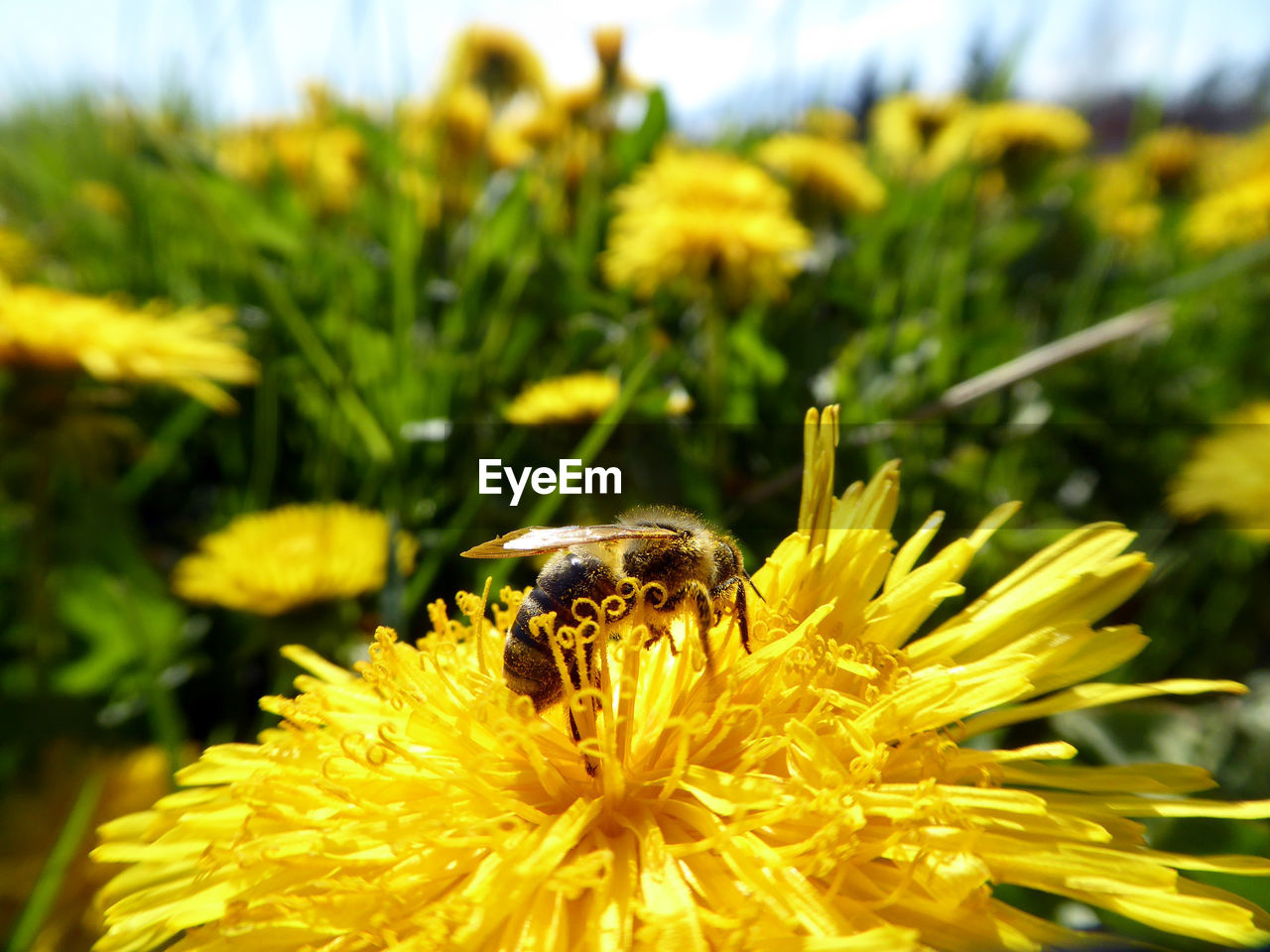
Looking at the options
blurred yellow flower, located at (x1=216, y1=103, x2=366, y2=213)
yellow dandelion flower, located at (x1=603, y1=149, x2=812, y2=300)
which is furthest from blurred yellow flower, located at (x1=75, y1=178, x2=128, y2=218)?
yellow dandelion flower, located at (x1=603, y1=149, x2=812, y2=300)

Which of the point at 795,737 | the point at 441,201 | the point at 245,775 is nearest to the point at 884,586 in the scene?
the point at 795,737

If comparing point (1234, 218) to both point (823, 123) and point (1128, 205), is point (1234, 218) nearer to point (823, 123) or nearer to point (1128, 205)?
point (1128, 205)

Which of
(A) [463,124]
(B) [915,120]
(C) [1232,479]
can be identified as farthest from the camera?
(B) [915,120]

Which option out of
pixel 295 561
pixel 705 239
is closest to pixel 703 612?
pixel 295 561

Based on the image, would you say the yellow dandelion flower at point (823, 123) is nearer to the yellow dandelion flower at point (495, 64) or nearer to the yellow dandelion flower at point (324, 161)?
the yellow dandelion flower at point (495, 64)

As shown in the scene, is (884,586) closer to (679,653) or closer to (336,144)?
(679,653)

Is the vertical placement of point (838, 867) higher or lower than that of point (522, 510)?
lower

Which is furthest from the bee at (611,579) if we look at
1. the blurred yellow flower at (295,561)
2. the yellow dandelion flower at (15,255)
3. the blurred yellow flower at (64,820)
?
the yellow dandelion flower at (15,255)
